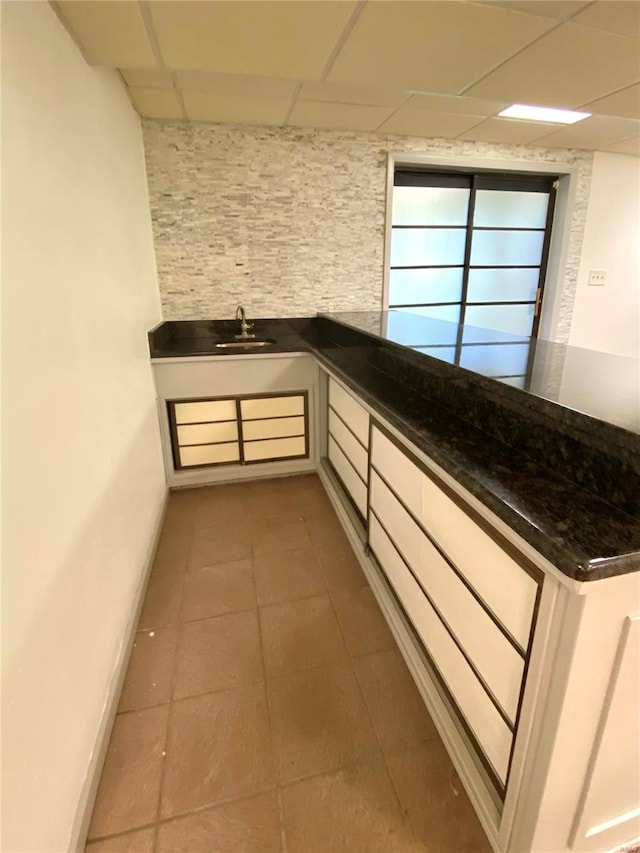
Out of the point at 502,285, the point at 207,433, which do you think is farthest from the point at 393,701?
the point at 502,285

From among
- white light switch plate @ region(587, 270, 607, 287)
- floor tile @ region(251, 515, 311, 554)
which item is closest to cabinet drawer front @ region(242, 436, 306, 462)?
floor tile @ region(251, 515, 311, 554)

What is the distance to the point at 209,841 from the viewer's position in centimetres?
109

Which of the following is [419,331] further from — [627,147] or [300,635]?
[627,147]

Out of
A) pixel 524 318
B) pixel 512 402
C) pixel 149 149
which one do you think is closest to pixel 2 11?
pixel 512 402

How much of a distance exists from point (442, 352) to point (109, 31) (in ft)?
5.55

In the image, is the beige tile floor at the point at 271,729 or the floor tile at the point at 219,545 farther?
the floor tile at the point at 219,545

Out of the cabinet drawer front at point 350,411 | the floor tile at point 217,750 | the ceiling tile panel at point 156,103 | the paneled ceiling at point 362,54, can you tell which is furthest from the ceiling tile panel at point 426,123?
the floor tile at point 217,750

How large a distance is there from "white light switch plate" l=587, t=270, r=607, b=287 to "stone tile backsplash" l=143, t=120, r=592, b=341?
1.23 m

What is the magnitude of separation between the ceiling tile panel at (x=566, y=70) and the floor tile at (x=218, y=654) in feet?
8.88

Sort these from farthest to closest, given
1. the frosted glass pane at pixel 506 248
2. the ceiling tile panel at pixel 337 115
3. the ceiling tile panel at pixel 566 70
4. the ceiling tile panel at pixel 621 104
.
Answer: the frosted glass pane at pixel 506 248 → the ceiling tile panel at pixel 337 115 → the ceiling tile panel at pixel 621 104 → the ceiling tile panel at pixel 566 70

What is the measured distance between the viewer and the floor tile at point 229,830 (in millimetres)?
1082

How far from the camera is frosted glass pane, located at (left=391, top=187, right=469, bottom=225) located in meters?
3.51

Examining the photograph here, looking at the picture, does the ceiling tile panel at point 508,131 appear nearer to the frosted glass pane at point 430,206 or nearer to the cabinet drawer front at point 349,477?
the frosted glass pane at point 430,206

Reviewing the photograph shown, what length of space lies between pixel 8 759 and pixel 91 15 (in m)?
2.13
